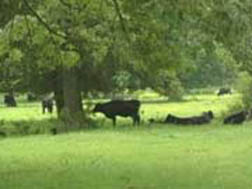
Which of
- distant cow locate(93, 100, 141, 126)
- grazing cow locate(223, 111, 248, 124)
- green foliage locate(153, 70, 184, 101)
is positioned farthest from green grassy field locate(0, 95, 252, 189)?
green foliage locate(153, 70, 184, 101)

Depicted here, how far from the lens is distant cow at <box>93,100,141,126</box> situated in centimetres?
3384

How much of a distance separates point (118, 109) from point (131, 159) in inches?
591

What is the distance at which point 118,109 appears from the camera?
1341 inches

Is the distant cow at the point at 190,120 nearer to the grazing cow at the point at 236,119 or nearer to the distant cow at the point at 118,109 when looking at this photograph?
the grazing cow at the point at 236,119

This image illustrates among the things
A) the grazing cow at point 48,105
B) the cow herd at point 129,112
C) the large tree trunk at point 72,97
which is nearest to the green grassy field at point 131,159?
the large tree trunk at point 72,97

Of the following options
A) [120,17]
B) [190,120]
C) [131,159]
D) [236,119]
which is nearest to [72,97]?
[190,120]

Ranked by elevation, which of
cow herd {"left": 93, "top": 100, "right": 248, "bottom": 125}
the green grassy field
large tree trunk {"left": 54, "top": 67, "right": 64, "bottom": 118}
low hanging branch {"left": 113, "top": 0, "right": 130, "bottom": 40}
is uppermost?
low hanging branch {"left": 113, "top": 0, "right": 130, "bottom": 40}

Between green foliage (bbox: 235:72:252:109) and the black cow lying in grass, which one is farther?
green foliage (bbox: 235:72:252:109)

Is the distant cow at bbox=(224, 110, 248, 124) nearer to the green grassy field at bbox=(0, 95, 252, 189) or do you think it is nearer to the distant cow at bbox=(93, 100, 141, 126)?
the green grassy field at bbox=(0, 95, 252, 189)

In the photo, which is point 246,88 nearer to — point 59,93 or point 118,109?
point 118,109

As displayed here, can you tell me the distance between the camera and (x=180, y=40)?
77.0 feet

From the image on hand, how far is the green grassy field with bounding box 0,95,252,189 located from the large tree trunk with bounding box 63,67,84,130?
3483 millimetres

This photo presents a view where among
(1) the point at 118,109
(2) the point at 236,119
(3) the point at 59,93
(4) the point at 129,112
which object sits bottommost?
(2) the point at 236,119

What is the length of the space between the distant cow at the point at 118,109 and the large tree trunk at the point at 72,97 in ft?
3.12
